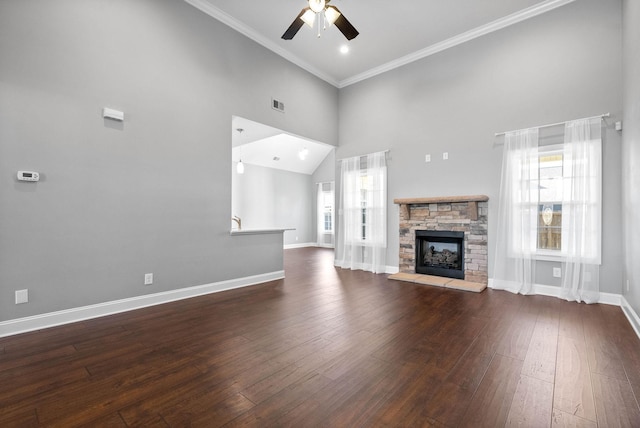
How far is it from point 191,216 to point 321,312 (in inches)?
85.8

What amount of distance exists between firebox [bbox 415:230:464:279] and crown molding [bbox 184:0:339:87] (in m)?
3.76

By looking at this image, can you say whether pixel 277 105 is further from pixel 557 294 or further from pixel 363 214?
pixel 557 294

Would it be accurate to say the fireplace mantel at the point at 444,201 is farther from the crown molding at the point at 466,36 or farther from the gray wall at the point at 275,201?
the gray wall at the point at 275,201

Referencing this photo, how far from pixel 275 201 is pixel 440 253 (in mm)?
6495

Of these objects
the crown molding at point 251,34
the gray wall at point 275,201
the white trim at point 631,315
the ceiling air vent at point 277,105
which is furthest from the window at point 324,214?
the white trim at point 631,315

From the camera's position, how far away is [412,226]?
209 inches

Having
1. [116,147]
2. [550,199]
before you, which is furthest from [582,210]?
[116,147]

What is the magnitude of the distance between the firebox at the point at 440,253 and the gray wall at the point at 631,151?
1950 mm

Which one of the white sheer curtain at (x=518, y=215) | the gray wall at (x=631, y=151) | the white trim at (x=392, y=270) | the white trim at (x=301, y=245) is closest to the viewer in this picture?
the gray wall at (x=631, y=151)

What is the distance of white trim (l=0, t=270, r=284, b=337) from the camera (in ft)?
9.03

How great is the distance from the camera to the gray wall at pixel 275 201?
31.1 feet

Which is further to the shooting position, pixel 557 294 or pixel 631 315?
pixel 557 294

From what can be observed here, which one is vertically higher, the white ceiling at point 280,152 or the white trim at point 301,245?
the white ceiling at point 280,152

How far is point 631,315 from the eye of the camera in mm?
2957
